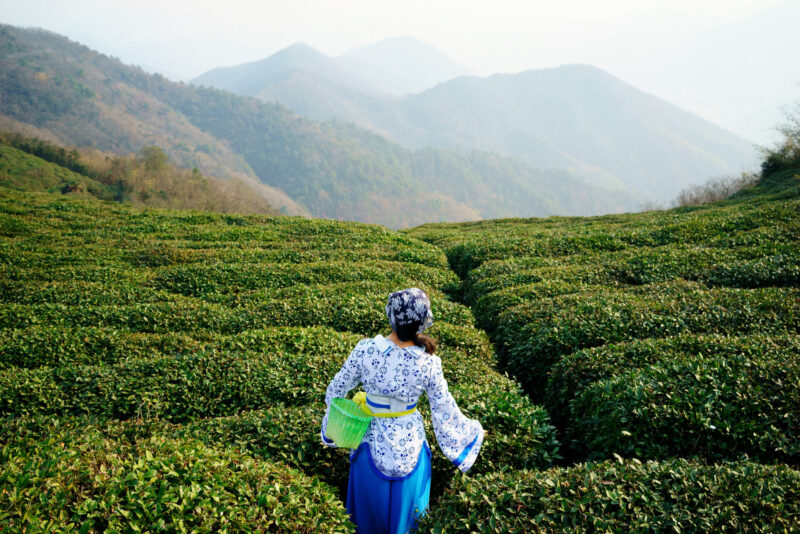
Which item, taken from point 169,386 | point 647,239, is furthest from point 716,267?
point 169,386

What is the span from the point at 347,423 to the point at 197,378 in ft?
17.0

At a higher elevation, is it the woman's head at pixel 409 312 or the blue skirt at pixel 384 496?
the woman's head at pixel 409 312

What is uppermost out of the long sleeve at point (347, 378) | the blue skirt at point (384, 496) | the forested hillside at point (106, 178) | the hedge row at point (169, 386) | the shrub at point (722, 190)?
the shrub at point (722, 190)

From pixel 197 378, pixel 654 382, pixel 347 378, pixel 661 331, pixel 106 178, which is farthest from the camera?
pixel 106 178

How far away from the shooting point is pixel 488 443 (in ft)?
22.6

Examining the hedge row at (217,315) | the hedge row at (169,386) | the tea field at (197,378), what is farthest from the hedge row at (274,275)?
the hedge row at (169,386)

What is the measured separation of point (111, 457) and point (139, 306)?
9.32 metres

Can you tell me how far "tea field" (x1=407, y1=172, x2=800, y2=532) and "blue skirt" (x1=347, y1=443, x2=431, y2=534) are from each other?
28cm

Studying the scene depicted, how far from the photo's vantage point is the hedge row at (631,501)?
472cm

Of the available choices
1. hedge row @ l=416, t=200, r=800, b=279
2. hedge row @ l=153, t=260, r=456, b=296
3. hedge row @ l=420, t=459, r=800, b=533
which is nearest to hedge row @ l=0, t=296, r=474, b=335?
hedge row @ l=153, t=260, r=456, b=296

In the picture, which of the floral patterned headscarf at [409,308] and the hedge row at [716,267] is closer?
the floral patterned headscarf at [409,308]

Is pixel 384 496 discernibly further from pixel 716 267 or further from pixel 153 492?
pixel 716 267

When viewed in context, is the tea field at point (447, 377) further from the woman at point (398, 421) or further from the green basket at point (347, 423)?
the green basket at point (347, 423)

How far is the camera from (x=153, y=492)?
444cm
